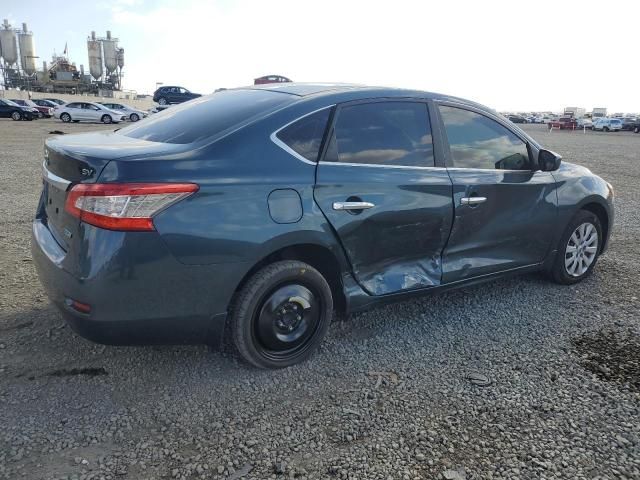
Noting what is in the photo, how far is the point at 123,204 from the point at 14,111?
36.4m

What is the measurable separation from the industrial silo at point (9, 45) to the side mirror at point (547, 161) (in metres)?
83.0

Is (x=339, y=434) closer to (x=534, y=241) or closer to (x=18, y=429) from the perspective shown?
(x=18, y=429)

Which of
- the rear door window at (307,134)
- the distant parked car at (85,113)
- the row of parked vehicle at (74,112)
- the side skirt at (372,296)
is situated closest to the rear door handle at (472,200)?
the side skirt at (372,296)

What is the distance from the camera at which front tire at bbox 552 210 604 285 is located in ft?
15.1

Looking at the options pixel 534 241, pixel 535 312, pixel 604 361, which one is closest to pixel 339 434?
pixel 604 361

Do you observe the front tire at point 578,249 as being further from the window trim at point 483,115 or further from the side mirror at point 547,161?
the window trim at point 483,115

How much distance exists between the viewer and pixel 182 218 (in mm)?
2598

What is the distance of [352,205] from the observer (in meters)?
3.15

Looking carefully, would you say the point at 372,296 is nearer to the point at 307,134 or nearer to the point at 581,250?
the point at 307,134

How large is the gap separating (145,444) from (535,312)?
311 centimetres

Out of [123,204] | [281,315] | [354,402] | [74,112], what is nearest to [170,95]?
[74,112]

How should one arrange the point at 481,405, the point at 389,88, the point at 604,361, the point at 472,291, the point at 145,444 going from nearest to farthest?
the point at 145,444, the point at 481,405, the point at 604,361, the point at 389,88, the point at 472,291

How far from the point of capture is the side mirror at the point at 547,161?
420 cm

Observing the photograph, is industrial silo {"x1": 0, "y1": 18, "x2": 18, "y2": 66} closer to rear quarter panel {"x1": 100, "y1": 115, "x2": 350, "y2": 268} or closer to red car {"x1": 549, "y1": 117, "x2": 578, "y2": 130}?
red car {"x1": 549, "y1": 117, "x2": 578, "y2": 130}
